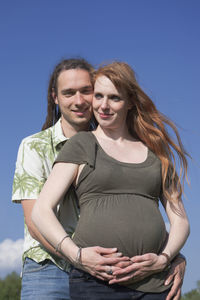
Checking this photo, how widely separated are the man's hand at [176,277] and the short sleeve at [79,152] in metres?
0.92

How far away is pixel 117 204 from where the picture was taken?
9.39ft

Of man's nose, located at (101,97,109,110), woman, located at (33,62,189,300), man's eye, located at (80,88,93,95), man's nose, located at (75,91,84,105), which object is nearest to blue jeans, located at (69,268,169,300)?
woman, located at (33,62,189,300)

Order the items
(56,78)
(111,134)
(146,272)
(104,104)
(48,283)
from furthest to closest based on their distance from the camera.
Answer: (56,78), (48,283), (111,134), (104,104), (146,272)

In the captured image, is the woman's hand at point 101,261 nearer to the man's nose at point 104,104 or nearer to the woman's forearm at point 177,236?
the woman's forearm at point 177,236

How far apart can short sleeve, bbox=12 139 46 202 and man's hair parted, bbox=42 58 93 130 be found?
70 centimetres

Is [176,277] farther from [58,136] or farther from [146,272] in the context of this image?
[58,136]

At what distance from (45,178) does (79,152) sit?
674 mm

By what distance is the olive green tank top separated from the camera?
2805 millimetres

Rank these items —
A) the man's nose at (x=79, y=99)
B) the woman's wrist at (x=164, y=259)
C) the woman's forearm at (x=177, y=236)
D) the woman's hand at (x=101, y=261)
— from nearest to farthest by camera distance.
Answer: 1. the woman's hand at (x=101, y=261)
2. the woman's wrist at (x=164, y=259)
3. the woman's forearm at (x=177, y=236)
4. the man's nose at (x=79, y=99)

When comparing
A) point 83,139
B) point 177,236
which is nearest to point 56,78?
point 83,139

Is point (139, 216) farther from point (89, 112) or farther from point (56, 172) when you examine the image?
point (89, 112)

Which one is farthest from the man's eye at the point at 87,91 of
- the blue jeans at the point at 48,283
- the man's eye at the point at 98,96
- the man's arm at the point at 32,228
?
the blue jeans at the point at 48,283

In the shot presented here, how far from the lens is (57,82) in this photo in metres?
4.08

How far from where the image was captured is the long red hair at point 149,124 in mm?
3234
